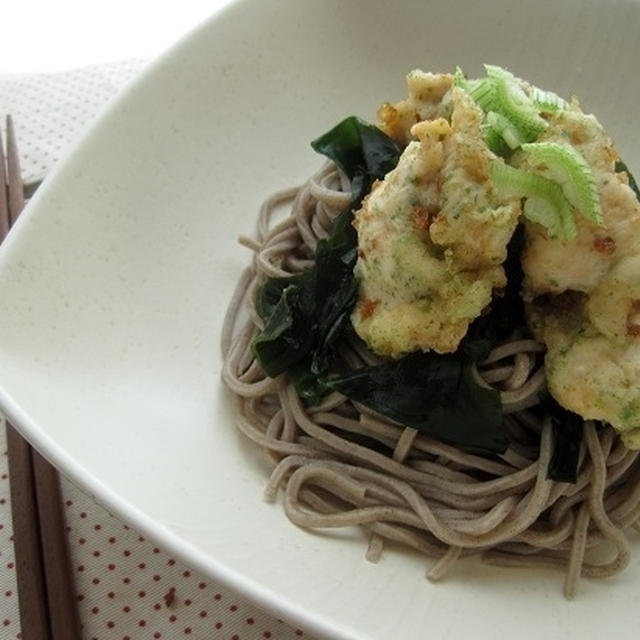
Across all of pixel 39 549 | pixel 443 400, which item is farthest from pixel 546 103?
pixel 39 549

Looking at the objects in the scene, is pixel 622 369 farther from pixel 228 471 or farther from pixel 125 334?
pixel 125 334

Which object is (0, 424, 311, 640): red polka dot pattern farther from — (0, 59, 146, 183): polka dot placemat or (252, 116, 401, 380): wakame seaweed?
(0, 59, 146, 183): polka dot placemat

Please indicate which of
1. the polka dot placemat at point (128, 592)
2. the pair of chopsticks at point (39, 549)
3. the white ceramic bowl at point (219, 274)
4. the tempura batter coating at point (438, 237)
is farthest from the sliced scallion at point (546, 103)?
the pair of chopsticks at point (39, 549)

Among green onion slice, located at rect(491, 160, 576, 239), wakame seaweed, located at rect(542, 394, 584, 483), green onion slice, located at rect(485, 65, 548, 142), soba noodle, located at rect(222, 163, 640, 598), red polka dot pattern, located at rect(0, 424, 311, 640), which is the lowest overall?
red polka dot pattern, located at rect(0, 424, 311, 640)

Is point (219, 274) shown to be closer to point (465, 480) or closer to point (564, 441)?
point (465, 480)

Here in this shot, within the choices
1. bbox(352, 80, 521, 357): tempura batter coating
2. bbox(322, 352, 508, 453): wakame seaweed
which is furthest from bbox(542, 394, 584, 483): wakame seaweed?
bbox(352, 80, 521, 357): tempura batter coating

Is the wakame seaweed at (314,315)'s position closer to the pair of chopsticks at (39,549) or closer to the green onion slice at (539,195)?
the green onion slice at (539,195)

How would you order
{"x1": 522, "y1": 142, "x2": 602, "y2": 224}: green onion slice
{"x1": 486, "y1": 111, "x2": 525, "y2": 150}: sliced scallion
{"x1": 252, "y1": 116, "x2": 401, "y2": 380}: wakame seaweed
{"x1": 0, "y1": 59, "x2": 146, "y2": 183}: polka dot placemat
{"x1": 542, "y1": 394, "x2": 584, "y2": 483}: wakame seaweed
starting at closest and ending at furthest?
1. {"x1": 522, "y1": 142, "x2": 602, "y2": 224}: green onion slice
2. {"x1": 486, "y1": 111, "x2": 525, "y2": 150}: sliced scallion
3. {"x1": 542, "y1": 394, "x2": 584, "y2": 483}: wakame seaweed
4. {"x1": 252, "y1": 116, "x2": 401, "y2": 380}: wakame seaweed
5. {"x1": 0, "y1": 59, "x2": 146, "y2": 183}: polka dot placemat
